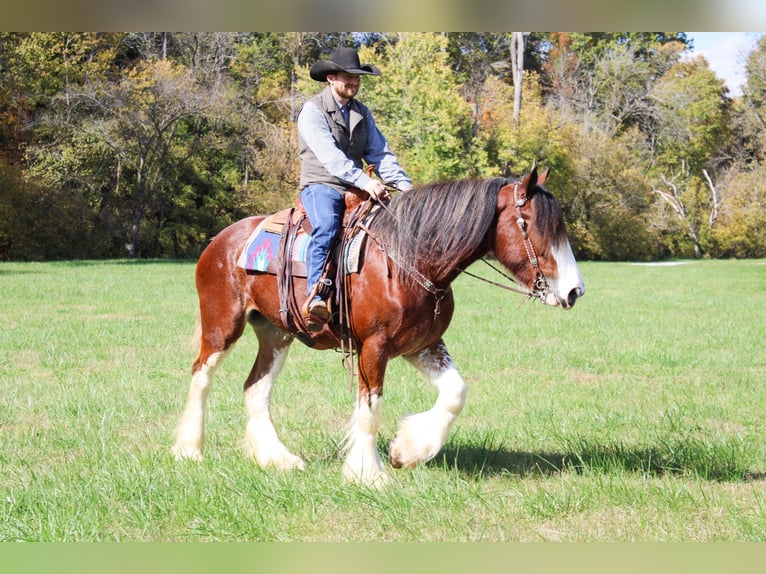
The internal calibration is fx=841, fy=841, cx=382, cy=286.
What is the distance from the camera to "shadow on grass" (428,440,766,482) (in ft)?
20.2

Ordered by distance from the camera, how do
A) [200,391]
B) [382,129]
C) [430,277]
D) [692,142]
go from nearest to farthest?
[430,277]
[200,391]
[382,129]
[692,142]

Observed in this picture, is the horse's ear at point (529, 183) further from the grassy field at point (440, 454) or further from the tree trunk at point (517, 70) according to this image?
the tree trunk at point (517, 70)

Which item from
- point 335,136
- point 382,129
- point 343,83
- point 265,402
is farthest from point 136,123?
point 343,83

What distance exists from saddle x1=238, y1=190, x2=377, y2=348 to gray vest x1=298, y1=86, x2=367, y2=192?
224 mm

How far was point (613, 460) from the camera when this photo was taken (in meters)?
6.28

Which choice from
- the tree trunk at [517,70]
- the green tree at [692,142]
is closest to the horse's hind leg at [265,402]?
the tree trunk at [517,70]

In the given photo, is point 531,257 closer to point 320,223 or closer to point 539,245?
point 539,245

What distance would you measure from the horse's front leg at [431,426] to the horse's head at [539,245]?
90cm

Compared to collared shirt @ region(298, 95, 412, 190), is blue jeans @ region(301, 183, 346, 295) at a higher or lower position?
lower

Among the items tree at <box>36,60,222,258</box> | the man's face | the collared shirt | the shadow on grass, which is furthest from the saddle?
tree at <box>36,60,222,258</box>

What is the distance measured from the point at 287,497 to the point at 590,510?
1937 mm

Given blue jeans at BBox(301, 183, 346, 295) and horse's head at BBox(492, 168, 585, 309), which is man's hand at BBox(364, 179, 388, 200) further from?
horse's head at BBox(492, 168, 585, 309)

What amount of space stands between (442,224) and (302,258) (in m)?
1.15

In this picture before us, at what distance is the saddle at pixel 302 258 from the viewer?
242 inches
